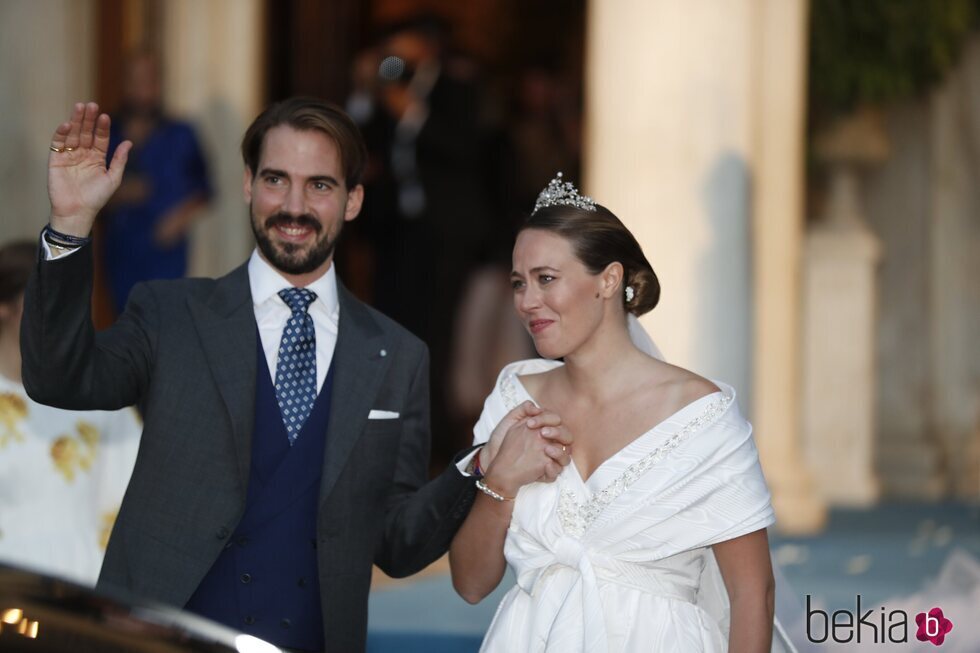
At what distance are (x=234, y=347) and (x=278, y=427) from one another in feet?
0.67

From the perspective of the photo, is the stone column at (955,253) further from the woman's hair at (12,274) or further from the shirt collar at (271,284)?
the shirt collar at (271,284)

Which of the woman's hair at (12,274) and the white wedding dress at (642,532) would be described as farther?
the woman's hair at (12,274)

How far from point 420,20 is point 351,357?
547cm

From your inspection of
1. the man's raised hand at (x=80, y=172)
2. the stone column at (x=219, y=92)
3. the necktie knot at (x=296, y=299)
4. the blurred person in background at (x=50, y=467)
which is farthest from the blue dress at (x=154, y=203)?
the man's raised hand at (x=80, y=172)

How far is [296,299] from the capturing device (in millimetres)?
3580

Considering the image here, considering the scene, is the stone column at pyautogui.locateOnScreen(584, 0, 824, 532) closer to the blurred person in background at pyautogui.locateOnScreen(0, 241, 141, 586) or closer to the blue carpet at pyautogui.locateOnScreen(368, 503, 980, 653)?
the blue carpet at pyautogui.locateOnScreen(368, 503, 980, 653)

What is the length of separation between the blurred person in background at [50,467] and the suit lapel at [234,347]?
4.83 ft

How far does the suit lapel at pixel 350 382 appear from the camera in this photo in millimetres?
3457

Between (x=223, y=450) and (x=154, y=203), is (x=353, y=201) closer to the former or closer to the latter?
(x=223, y=450)

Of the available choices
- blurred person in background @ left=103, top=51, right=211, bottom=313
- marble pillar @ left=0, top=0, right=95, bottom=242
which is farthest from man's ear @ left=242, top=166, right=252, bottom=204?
blurred person in background @ left=103, top=51, right=211, bottom=313

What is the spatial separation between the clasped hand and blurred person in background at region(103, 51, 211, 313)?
4.94 meters

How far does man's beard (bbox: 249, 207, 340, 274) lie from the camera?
3496 millimetres

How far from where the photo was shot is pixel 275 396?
3.50 meters

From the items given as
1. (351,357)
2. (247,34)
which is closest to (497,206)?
(247,34)
